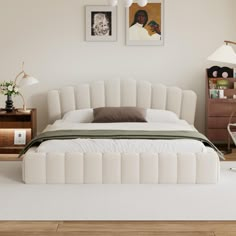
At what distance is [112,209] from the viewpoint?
3.70 meters

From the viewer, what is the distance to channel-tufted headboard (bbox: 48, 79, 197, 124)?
6.41m

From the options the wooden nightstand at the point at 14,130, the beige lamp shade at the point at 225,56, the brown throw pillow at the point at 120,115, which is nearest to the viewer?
the beige lamp shade at the point at 225,56

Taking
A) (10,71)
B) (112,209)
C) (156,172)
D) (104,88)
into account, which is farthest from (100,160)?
(10,71)

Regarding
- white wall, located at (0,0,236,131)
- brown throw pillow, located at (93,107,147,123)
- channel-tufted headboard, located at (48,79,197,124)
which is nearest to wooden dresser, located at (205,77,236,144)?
channel-tufted headboard, located at (48,79,197,124)

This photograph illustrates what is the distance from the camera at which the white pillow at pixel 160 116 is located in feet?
19.6

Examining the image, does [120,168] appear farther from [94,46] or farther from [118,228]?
[94,46]

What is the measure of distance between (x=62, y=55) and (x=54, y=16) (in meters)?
0.50

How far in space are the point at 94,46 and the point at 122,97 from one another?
0.75 m

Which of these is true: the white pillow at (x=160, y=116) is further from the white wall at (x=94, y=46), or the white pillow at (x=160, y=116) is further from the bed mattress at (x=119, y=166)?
the bed mattress at (x=119, y=166)

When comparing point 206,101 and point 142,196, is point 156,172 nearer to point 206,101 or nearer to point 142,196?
point 142,196

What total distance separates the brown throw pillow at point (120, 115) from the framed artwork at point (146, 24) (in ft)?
3.37

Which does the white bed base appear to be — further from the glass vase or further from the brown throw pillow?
the glass vase

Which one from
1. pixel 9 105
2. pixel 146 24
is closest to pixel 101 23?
pixel 146 24

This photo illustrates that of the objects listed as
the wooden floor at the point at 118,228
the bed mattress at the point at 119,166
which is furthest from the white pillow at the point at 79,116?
the wooden floor at the point at 118,228
